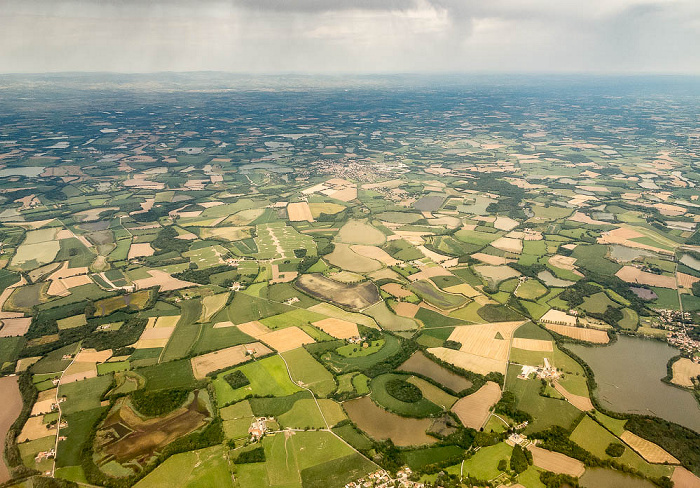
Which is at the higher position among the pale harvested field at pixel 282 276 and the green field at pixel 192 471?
A: the pale harvested field at pixel 282 276

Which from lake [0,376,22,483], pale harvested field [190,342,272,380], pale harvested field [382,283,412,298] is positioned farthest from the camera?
pale harvested field [382,283,412,298]

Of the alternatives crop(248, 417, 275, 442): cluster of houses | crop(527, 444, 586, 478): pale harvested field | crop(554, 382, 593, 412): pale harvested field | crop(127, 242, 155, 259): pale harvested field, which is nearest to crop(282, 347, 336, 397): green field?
crop(248, 417, 275, 442): cluster of houses

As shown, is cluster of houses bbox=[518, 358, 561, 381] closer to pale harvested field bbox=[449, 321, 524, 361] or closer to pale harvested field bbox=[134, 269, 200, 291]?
pale harvested field bbox=[449, 321, 524, 361]

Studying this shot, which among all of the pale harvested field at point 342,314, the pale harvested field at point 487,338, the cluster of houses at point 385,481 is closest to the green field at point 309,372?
the pale harvested field at point 342,314

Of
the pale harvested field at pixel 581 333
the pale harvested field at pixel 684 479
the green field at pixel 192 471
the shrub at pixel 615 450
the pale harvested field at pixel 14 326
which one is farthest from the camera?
the pale harvested field at pixel 14 326

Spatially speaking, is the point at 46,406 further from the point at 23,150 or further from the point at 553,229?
the point at 23,150

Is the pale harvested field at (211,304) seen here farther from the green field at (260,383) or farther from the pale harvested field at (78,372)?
the pale harvested field at (78,372)

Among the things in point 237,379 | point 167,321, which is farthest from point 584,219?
point 167,321
